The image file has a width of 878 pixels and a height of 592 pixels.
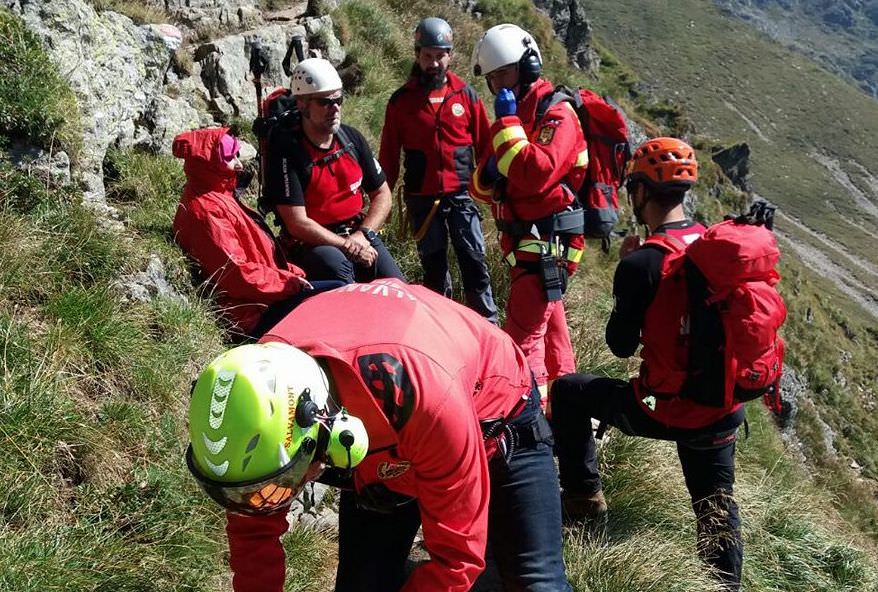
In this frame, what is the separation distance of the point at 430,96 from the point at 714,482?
4074mm

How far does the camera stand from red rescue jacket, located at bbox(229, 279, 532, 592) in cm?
257

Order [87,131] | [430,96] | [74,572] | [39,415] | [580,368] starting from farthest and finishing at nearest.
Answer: [580,368] → [430,96] → [87,131] → [39,415] → [74,572]

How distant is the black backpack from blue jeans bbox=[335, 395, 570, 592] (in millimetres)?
3006

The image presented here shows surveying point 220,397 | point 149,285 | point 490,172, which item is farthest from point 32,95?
point 220,397

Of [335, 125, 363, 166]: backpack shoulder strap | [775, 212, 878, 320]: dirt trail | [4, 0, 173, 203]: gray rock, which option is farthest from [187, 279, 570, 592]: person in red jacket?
[775, 212, 878, 320]: dirt trail

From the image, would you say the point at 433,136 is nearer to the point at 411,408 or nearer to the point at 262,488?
the point at 411,408

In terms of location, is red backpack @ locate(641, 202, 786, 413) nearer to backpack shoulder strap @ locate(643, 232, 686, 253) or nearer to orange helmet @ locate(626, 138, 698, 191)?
backpack shoulder strap @ locate(643, 232, 686, 253)

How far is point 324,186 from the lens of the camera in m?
5.87

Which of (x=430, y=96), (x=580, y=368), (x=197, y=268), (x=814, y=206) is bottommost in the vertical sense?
(x=814, y=206)

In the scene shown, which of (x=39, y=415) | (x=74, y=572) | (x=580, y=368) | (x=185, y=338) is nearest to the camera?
(x=74, y=572)

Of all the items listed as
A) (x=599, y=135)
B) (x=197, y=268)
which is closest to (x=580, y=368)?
(x=599, y=135)

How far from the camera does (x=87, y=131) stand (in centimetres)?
599

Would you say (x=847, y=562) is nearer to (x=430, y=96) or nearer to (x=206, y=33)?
(x=430, y=96)

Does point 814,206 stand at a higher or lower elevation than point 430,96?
lower
